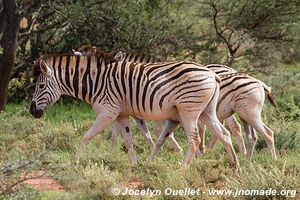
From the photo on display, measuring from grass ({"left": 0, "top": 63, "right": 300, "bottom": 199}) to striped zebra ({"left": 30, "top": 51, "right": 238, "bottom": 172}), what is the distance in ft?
1.48

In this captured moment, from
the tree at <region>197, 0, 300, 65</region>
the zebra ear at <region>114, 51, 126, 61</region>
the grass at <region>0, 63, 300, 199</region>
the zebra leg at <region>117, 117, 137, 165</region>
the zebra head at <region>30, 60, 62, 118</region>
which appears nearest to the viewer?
the grass at <region>0, 63, 300, 199</region>

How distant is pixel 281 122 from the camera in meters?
13.0

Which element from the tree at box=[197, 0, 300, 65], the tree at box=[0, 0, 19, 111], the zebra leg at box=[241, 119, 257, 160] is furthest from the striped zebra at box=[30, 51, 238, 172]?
the tree at box=[197, 0, 300, 65]

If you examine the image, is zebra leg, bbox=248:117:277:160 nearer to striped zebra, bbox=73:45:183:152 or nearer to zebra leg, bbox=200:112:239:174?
zebra leg, bbox=200:112:239:174

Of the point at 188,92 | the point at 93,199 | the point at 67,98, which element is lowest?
the point at 67,98

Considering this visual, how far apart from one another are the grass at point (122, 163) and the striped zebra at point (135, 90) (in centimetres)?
45

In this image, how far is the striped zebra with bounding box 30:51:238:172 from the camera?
957 cm

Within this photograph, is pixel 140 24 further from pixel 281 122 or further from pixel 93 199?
pixel 93 199

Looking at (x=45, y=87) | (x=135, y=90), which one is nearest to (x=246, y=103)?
(x=135, y=90)

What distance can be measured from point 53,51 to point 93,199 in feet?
34.9

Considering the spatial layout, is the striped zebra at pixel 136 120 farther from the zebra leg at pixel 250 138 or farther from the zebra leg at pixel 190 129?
the zebra leg at pixel 190 129

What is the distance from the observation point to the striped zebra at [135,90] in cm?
957

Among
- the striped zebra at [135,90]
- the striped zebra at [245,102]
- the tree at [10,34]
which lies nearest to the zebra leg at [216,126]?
the striped zebra at [135,90]

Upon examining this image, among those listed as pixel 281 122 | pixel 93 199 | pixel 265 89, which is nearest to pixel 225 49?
pixel 281 122
